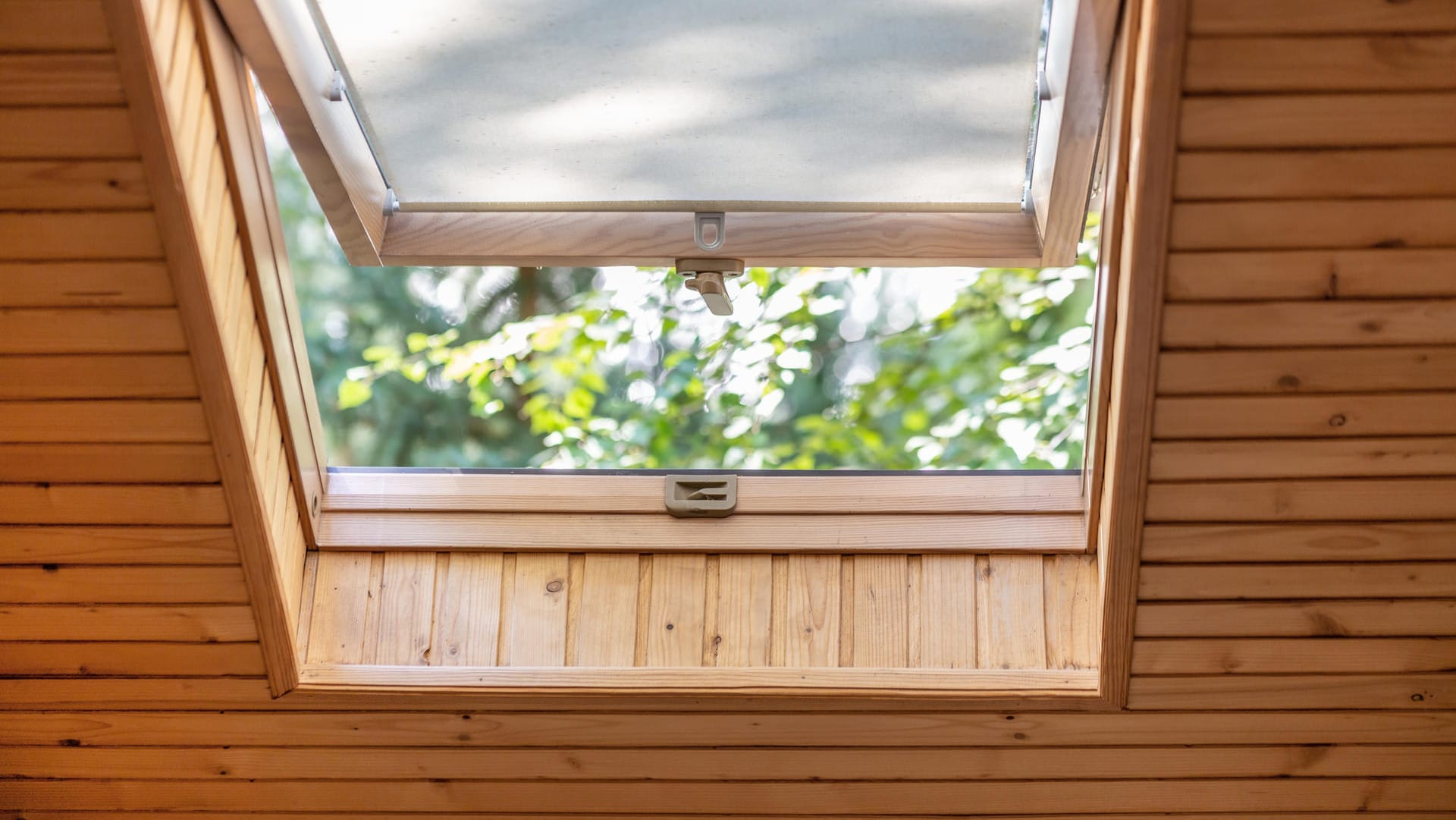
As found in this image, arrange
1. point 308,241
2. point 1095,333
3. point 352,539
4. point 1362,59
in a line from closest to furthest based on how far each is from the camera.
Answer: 1. point 1362,59
2. point 1095,333
3. point 352,539
4. point 308,241

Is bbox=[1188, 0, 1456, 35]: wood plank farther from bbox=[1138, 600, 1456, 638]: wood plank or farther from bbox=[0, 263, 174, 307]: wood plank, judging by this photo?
bbox=[0, 263, 174, 307]: wood plank

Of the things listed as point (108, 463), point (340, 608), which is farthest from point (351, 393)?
point (108, 463)

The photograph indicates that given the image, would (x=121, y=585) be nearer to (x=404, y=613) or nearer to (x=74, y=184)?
(x=404, y=613)

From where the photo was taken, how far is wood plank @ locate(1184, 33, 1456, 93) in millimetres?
1197

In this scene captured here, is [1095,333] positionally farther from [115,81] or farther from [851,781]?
[115,81]

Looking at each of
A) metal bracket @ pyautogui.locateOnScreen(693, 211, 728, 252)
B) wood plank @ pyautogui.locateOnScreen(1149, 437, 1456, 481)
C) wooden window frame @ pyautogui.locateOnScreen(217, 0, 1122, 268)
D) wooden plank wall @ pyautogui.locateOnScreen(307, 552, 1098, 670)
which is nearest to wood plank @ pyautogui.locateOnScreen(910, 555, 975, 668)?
wooden plank wall @ pyautogui.locateOnScreen(307, 552, 1098, 670)

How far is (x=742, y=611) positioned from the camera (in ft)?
5.56

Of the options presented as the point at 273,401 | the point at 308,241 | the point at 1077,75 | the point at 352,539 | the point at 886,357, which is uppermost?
the point at 1077,75

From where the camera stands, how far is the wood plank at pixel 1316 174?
1.27 m

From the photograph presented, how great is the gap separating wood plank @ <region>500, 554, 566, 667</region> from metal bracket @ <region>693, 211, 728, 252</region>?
0.49 metres

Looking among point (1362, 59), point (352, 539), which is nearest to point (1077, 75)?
point (1362, 59)

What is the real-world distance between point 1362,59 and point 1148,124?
8.4 inches

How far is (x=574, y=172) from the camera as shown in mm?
1573

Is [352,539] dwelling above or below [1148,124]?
below
